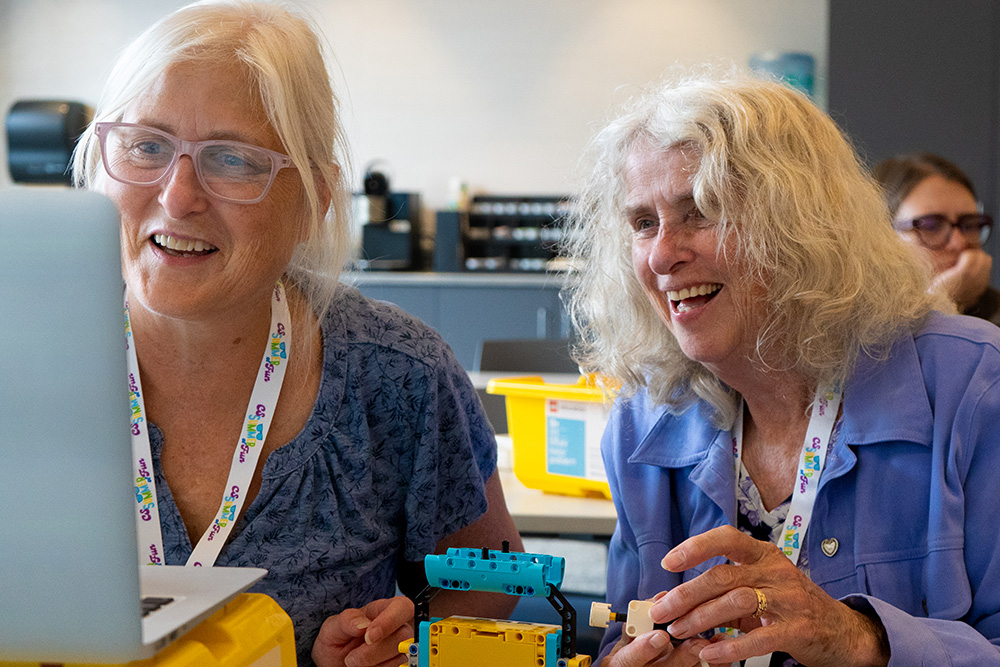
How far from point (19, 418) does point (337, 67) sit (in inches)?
38.9

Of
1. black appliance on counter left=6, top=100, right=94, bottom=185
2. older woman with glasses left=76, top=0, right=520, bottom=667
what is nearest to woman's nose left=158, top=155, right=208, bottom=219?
older woman with glasses left=76, top=0, right=520, bottom=667

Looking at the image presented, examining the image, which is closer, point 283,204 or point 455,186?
point 283,204

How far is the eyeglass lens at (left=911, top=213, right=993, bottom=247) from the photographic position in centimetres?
265

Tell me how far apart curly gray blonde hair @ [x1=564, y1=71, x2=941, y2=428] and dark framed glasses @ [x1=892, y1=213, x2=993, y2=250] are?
4.85 ft

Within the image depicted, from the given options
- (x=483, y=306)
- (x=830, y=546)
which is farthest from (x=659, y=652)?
(x=483, y=306)

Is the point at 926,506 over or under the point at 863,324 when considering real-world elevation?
under

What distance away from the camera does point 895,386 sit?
1.17 metres

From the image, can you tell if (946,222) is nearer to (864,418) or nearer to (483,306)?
(864,418)

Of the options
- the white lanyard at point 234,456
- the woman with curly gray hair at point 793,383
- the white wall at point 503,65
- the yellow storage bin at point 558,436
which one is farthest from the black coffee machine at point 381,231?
the white lanyard at point 234,456

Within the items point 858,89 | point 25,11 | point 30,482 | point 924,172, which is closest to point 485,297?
point 858,89

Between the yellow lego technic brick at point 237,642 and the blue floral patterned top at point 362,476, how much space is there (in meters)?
0.39

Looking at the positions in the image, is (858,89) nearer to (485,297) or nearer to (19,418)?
(485,297)

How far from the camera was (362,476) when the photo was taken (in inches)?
47.6

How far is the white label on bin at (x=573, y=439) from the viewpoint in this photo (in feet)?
5.73
